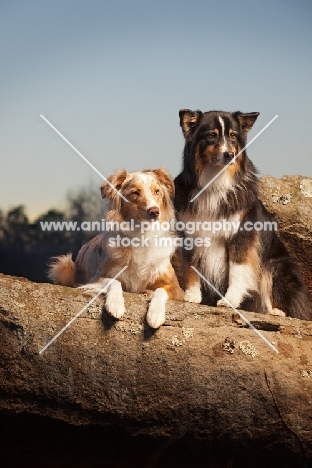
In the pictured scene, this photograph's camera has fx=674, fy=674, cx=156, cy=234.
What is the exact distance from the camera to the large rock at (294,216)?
24.7 feet

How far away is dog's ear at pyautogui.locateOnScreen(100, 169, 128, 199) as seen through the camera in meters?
6.35

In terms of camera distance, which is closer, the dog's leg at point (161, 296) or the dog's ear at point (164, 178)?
the dog's leg at point (161, 296)

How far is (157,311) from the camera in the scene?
553 centimetres

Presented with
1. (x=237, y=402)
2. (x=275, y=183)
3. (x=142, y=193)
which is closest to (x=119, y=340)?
(x=237, y=402)

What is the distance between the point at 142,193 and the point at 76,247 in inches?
70.3

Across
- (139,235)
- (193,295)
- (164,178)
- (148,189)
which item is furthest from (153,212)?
(193,295)

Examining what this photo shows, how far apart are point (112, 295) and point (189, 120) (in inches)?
82.7

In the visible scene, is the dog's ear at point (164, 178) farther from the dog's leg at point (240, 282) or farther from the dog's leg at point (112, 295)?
the dog's leg at point (112, 295)

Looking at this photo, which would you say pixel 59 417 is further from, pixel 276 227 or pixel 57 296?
pixel 276 227

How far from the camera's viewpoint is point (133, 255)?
640 centimetres

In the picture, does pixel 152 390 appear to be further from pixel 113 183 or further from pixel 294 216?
pixel 294 216

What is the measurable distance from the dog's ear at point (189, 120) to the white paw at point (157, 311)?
1.83 meters

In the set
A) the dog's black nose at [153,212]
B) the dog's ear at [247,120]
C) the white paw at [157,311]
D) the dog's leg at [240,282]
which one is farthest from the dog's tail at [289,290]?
the white paw at [157,311]

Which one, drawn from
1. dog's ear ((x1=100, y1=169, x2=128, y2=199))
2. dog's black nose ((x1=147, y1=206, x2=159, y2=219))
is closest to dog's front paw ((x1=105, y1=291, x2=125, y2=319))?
dog's black nose ((x1=147, y1=206, x2=159, y2=219))
